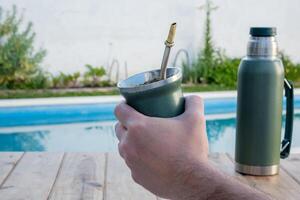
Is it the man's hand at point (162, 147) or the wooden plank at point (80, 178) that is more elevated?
the man's hand at point (162, 147)

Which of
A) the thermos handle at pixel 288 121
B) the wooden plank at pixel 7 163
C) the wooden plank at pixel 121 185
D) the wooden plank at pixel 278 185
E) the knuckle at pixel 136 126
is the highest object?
the knuckle at pixel 136 126

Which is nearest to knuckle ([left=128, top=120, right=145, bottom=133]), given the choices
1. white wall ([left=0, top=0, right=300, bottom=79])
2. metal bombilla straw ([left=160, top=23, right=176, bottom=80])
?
metal bombilla straw ([left=160, top=23, right=176, bottom=80])

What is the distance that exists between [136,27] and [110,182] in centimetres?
647

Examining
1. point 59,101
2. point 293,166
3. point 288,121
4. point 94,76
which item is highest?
point 288,121

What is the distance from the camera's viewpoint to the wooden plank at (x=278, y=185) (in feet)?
5.15

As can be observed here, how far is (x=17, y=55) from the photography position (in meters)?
7.13

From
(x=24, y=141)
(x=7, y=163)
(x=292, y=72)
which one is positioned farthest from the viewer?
(x=292, y=72)

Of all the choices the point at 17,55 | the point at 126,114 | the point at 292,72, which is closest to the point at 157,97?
the point at 126,114

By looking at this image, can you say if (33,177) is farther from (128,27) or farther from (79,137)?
(128,27)

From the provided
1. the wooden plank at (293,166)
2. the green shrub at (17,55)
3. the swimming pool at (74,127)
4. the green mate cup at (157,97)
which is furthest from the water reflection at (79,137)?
the green mate cup at (157,97)

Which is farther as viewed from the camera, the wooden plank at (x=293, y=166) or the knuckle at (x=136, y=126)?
the wooden plank at (x=293, y=166)

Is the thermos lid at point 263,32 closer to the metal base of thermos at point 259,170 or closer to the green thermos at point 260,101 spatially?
the green thermos at point 260,101

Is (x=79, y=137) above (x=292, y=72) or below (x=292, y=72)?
below

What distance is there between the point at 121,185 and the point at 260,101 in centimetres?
49
